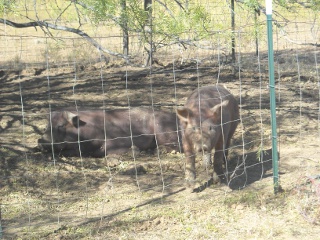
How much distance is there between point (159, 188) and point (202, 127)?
0.94m

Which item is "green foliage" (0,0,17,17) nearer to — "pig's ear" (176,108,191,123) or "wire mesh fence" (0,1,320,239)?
"wire mesh fence" (0,1,320,239)

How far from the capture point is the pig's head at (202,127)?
6695 millimetres

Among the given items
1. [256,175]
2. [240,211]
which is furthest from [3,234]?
[256,175]

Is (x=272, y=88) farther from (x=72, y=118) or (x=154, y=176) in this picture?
(x=72, y=118)

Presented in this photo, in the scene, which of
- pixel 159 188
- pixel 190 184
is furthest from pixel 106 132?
pixel 190 184

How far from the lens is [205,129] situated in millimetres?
6734

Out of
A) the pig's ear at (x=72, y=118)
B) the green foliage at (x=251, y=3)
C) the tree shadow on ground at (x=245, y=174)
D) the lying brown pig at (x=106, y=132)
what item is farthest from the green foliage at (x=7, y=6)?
the green foliage at (x=251, y=3)

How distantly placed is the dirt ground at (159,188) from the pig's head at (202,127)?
1.42 feet

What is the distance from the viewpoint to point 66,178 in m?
7.30

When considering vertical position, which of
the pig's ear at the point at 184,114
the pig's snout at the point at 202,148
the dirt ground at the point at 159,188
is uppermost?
the pig's ear at the point at 184,114

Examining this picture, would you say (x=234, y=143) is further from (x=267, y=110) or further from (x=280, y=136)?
(x=267, y=110)

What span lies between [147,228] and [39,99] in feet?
21.2

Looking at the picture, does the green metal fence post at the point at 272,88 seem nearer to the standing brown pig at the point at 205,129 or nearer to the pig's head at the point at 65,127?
the standing brown pig at the point at 205,129

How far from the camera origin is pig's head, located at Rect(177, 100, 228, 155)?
6695mm
